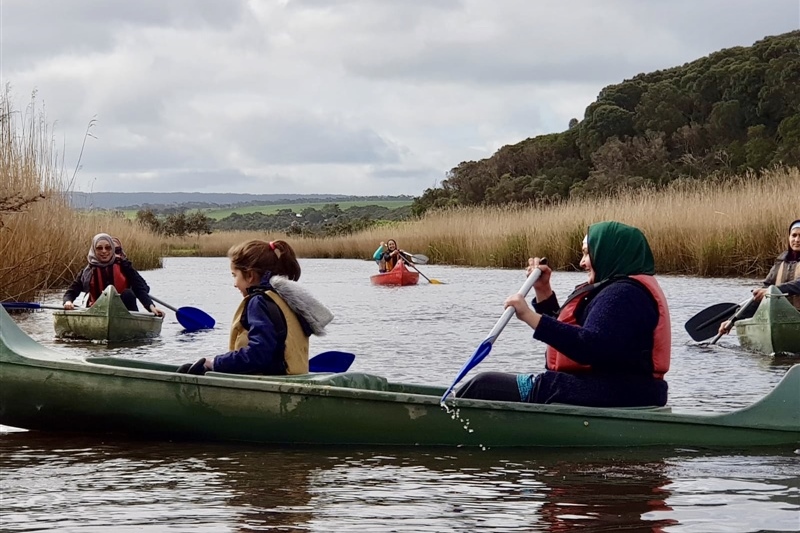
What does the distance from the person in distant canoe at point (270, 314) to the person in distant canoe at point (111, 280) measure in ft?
18.5

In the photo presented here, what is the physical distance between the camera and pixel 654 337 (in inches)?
208

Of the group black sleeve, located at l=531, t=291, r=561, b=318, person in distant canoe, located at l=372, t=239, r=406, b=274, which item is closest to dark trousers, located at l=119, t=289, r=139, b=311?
black sleeve, located at l=531, t=291, r=561, b=318

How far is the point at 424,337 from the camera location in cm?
1210

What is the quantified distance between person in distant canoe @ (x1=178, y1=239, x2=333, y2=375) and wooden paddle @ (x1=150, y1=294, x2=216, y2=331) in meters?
6.54

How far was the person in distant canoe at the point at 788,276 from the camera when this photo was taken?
10031 millimetres

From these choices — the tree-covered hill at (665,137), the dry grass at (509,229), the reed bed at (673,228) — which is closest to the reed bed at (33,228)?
the dry grass at (509,229)

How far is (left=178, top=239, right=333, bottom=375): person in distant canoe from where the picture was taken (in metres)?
5.79

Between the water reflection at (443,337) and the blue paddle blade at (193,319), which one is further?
the blue paddle blade at (193,319)

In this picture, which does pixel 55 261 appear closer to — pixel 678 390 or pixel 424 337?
pixel 424 337

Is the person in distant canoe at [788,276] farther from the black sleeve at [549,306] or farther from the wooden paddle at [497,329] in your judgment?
the wooden paddle at [497,329]

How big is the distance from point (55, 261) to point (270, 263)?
30.8ft

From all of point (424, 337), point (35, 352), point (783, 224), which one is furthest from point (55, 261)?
point (783, 224)

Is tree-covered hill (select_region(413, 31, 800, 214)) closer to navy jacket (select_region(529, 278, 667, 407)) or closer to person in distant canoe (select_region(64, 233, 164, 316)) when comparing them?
person in distant canoe (select_region(64, 233, 164, 316))

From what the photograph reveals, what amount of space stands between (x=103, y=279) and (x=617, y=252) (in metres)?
7.49
